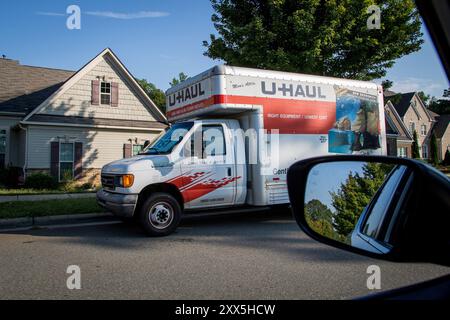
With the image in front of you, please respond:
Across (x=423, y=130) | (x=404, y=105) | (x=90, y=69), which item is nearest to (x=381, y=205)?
(x=90, y=69)

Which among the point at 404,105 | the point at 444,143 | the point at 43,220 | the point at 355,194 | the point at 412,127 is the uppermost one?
the point at 404,105

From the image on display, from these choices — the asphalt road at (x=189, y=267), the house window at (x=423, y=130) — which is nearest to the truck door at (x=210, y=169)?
the asphalt road at (x=189, y=267)

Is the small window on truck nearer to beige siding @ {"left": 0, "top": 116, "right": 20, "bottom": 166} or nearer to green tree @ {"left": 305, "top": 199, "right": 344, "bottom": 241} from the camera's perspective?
green tree @ {"left": 305, "top": 199, "right": 344, "bottom": 241}

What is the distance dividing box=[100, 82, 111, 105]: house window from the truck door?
1423 centimetres

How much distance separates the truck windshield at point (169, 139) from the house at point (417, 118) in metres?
41.5

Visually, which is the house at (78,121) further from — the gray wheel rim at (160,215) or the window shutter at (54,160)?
the gray wheel rim at (160,215)

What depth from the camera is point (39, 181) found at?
653 inches

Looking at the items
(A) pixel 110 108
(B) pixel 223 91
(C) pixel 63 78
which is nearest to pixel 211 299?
(B) pixel 223 91

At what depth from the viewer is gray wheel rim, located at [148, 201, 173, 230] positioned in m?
7.00

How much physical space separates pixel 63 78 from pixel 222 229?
21162 millimetres

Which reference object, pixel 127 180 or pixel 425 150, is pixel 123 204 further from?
pixel 425 150

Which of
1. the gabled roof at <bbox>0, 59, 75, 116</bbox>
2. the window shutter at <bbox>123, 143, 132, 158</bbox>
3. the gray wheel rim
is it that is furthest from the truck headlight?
the gabled roof at <bbox>0, 59, 75, 116</bbox>

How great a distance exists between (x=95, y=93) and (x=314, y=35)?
→ 1203 cm

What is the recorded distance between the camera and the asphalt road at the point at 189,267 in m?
3.98
